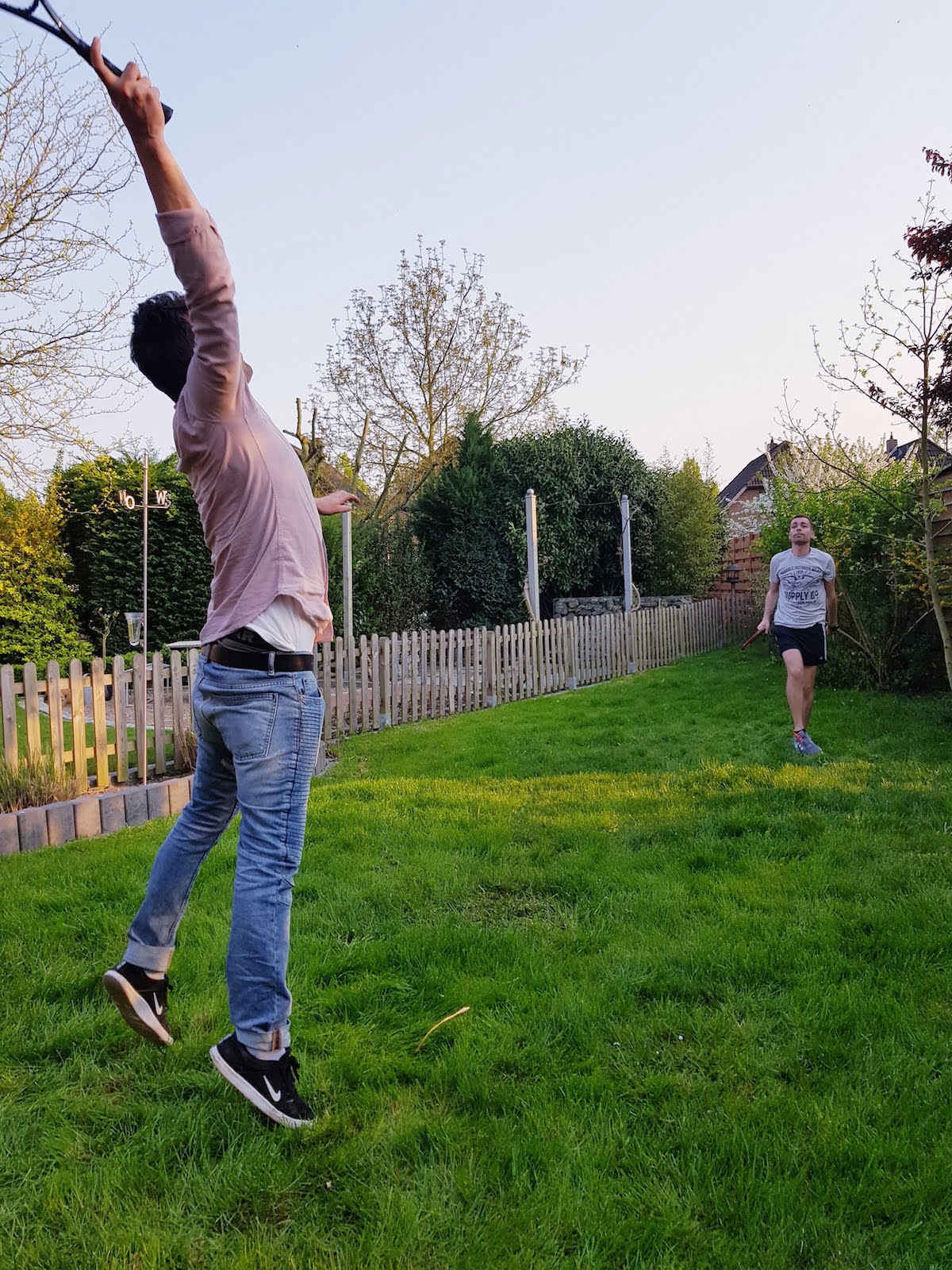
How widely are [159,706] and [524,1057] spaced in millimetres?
4377

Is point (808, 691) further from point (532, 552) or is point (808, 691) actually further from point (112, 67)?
point (532, 552)

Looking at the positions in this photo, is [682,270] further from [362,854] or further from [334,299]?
[334,299]

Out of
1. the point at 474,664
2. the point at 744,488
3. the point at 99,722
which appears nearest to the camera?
the point at 99,722

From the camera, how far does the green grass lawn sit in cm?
154

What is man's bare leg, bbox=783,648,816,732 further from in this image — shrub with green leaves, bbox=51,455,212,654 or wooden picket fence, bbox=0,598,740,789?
shrub with green leaves, bbox=51,455,212,654

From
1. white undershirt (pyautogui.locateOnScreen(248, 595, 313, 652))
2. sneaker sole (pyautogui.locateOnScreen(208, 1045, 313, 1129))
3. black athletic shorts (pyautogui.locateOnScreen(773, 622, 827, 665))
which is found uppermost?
white undershirt (pyautogui.locateOnScreen(248, 595, 313, 652))

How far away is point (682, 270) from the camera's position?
9.73 m

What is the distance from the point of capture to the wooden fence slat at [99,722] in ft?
17.1

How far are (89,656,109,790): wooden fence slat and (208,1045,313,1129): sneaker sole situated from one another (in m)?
3.86

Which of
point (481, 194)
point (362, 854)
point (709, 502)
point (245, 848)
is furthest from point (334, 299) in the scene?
point (245, 848)

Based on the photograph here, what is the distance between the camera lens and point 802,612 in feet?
20.6

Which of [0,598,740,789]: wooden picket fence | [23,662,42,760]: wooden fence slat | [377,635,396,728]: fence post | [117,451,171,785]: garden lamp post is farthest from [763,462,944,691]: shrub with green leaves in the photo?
[117,451,171,785]: garden lamp post

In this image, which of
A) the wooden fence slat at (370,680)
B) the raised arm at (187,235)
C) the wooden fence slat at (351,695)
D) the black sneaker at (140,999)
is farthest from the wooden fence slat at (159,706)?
the raised arm at (187,235)

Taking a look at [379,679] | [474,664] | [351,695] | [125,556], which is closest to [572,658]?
[474,664]
